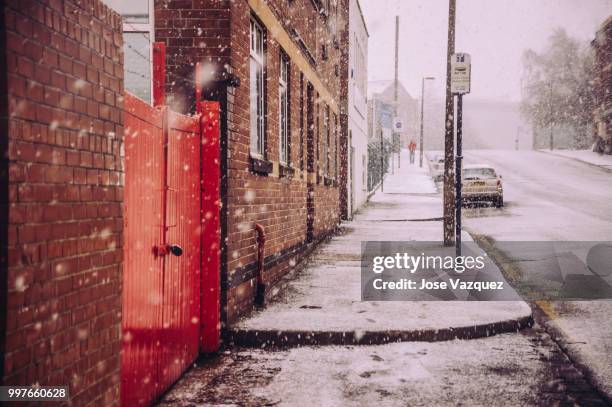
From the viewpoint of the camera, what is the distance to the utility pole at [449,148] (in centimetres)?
1394

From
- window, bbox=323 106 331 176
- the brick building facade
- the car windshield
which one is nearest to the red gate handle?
the brick building facade

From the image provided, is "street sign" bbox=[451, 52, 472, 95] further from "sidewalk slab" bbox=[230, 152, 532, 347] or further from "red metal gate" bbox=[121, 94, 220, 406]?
"red metal gate" bbox=[121, 94, 220, 406]

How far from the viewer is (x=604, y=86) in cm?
4897

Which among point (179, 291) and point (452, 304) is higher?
point (179, 291)

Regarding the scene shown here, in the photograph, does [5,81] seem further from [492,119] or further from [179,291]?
[492,119]

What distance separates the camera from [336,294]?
8.54m

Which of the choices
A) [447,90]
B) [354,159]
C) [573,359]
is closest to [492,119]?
[354,159]

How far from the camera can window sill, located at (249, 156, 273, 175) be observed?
7.62 m

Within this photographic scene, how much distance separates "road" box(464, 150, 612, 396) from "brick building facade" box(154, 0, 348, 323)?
3404mm

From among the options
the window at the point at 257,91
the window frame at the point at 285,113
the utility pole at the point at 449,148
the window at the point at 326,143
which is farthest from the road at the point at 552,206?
the window at the point at 257,91

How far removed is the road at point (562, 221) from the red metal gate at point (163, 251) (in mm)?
3288

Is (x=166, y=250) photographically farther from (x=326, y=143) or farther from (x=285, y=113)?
(x=326, y=143)

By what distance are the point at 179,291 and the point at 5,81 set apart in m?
2.98

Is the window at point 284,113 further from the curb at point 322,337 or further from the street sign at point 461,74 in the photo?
the curb at point 322,337
